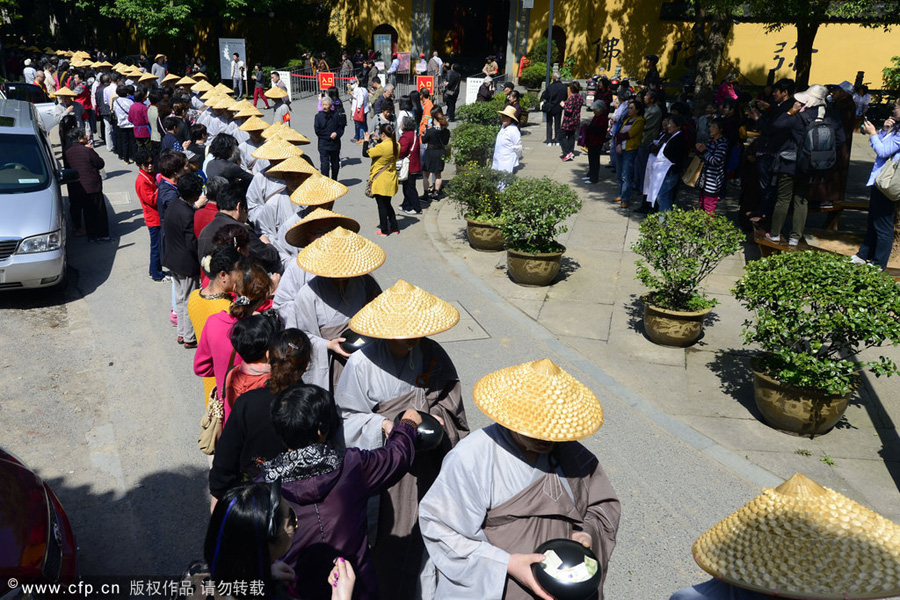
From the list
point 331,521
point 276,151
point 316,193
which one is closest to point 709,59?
point 276,151

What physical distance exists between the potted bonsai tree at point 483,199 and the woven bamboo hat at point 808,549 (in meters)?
8.04

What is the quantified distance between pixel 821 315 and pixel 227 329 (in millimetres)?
4494

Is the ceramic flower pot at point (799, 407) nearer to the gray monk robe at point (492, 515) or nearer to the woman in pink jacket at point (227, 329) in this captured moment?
the gray monk robe at point (492, 515)

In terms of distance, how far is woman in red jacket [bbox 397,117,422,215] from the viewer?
39.9 feet

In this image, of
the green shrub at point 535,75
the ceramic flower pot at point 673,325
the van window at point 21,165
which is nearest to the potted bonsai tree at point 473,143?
the ceramic flower pot at point 673,325

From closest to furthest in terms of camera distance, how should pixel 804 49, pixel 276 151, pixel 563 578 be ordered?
pixel 563 578 → pixel 276 151 → pixel 804 49

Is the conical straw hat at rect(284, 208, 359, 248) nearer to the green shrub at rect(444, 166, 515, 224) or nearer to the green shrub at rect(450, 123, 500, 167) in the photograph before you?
the green shrub at rect(444, 166, 515, 224)

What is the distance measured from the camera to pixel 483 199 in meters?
10.4

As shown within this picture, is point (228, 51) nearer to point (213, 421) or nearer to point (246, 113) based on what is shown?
point (246, 113)

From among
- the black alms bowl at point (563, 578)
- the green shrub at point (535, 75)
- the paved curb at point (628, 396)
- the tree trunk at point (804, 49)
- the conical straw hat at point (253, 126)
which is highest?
the tree trunk at point (804, 49)

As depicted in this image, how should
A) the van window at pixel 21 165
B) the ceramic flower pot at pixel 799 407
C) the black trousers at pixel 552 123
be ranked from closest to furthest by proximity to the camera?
the ceramic flower pot at pixel 799 407
the van window at pixel 21 165
the black trousers at pixel 552 123

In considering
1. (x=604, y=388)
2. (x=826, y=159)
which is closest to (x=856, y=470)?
(x=604, y=388)

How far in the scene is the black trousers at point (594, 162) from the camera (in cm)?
1404

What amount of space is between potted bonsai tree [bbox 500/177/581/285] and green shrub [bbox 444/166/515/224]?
1.04 m
